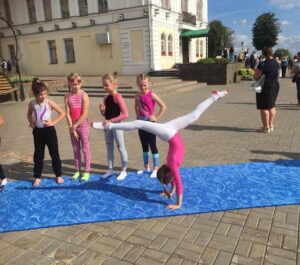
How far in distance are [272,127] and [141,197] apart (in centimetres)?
496

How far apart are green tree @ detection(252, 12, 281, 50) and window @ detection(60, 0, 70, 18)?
30742mm

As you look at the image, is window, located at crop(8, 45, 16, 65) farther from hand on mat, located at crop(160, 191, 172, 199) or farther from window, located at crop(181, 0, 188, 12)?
hand on mat, located at crop(160, 191, 172, 199)

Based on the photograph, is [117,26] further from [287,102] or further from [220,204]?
[220,204]

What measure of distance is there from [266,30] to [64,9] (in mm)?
32303

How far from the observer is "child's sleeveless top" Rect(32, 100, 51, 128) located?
4.80 metres

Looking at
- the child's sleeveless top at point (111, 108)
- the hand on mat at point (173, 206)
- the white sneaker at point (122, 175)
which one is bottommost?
the hand on mat at point (173, 206)

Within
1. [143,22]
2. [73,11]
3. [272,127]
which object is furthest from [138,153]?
[73,11]

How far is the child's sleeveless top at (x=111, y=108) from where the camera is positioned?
499 cm

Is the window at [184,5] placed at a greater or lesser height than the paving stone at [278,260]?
greater

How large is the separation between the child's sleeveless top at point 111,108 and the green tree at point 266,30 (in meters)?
46.8

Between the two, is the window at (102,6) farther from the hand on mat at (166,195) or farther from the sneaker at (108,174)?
the hand on mat at (166,195)

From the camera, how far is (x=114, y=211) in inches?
161

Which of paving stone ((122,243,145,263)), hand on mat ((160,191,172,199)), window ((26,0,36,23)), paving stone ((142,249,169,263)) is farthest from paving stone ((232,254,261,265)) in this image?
window ((26,0,36,23))

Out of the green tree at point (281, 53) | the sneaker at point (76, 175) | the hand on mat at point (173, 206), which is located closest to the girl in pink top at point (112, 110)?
the sneaker at point (76, 175)
